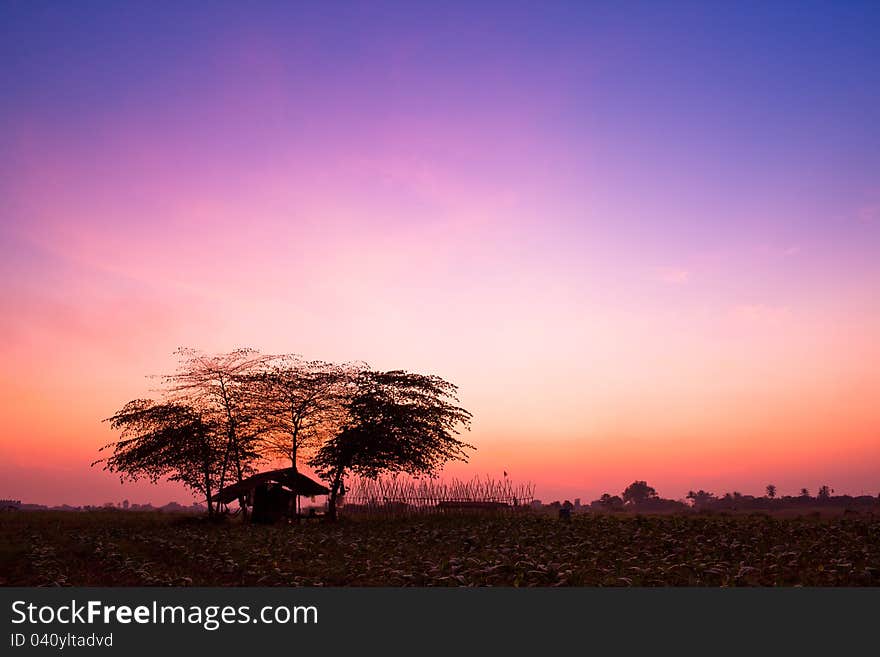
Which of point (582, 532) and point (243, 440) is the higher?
point (243, 440)

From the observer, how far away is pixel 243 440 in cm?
6400

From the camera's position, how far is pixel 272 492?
56.3m

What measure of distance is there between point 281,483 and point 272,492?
1070 mm

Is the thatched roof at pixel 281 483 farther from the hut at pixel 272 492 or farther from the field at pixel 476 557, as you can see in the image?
the field at pixel 476 557

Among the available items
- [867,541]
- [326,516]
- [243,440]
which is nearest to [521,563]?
[867,541]

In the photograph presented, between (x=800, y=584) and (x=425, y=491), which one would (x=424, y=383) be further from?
(x=800, y=584)

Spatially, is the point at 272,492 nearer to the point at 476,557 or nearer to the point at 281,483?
the point at 281,483

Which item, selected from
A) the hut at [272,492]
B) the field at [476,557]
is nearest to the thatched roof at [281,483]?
the hut at [272,492]

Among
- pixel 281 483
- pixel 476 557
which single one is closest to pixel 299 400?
pixel 281 483

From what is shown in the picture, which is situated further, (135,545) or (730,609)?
(135,545)

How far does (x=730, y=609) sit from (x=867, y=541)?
74.6ft

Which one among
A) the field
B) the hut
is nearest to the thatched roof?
the hut

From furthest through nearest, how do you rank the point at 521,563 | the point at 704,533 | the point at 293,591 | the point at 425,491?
the point at 425,491 < the point at 704,533 < the point at 521,563 < the point at 293,591

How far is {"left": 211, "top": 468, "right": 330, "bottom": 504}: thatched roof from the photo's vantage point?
55656 mm
